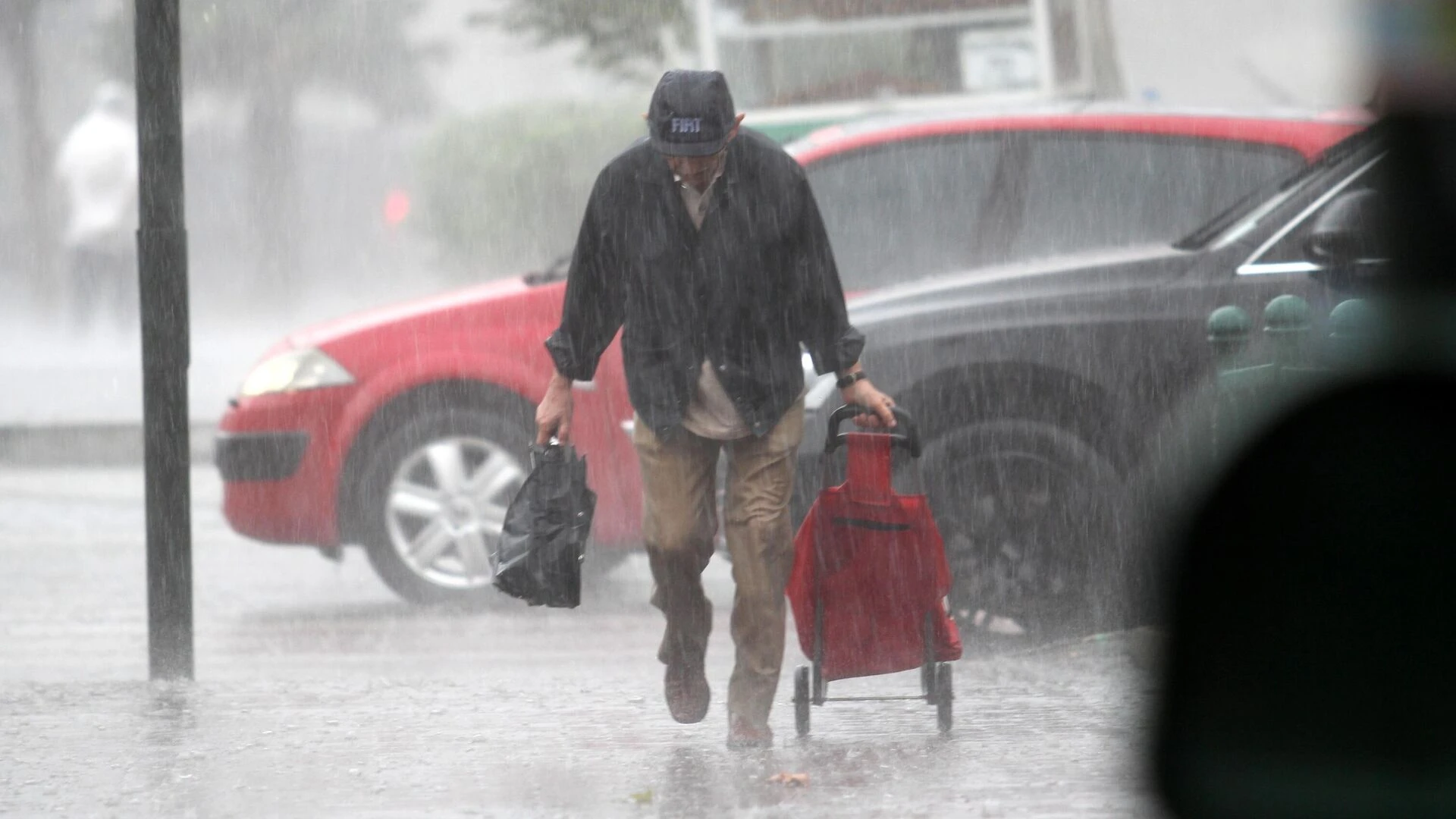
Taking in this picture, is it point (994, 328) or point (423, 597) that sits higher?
point (994, 328)

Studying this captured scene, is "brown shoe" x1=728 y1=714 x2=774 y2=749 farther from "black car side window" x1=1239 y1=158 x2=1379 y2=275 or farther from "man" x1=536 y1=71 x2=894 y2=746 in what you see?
"black car side window" x1=1239 y1=158 x2=1379 y2=275

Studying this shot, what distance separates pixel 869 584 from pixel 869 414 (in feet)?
1.52

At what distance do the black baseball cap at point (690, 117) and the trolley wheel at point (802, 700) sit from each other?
53.6 inches

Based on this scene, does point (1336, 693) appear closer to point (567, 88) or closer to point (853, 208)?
point (853, 208)

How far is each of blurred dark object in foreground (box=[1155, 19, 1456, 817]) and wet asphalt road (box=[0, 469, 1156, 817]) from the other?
24 cm

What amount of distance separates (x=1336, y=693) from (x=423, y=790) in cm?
241

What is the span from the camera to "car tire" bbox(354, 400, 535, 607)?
336 inches

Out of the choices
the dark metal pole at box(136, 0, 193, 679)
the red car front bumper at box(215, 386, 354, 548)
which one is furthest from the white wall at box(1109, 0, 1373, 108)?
the dark metal pole at box(136, 0, 193, 679)

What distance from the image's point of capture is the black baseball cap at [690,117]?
18.1ft

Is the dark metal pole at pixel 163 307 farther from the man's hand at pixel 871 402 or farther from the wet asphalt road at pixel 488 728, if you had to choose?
the man's hand at pixel 871 402

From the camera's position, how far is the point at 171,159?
657 cm

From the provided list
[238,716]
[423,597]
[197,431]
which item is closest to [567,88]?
[197,431]

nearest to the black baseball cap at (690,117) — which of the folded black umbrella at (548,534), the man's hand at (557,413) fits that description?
the man's hand at (557,413)

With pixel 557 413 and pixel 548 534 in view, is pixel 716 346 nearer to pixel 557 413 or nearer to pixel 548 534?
pixel 557 413
